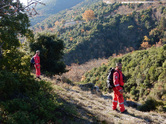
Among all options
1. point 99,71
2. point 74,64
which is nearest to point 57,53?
point 99,71

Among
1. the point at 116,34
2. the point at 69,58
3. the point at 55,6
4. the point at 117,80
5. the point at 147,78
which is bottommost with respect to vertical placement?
the point at 147,78

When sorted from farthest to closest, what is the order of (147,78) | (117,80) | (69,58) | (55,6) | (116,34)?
(55,6) → (116,34) → (69,58) → (147,78) → (117,80)

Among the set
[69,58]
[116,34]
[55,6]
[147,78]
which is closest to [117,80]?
[147,78]

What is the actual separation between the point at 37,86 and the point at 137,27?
6421 centimetres

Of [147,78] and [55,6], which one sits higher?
[55,6]

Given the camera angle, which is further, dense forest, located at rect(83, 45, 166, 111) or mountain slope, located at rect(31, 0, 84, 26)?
A: mountain slope, located at rect(31, 0, 84, 26)

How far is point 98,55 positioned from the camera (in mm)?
57750

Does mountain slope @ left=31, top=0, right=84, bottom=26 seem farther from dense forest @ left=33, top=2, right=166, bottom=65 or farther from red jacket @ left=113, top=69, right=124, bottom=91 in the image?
red jacket @ left=113, top=69, right=124, bottom=91

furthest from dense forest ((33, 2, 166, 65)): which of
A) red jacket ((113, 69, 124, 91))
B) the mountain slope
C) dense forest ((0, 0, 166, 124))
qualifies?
the mountain slope

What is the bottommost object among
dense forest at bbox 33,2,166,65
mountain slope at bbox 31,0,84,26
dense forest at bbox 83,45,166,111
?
dense forest at bbox 83,45,166,111

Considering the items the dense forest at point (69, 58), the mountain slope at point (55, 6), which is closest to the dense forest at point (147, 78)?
the dense forest at point (69, 58)

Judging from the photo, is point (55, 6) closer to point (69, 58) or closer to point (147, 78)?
point (69, 58)

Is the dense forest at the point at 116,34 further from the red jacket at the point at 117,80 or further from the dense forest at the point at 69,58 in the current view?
the red jacket at the point at 117,80

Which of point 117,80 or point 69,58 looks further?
point 69,58
